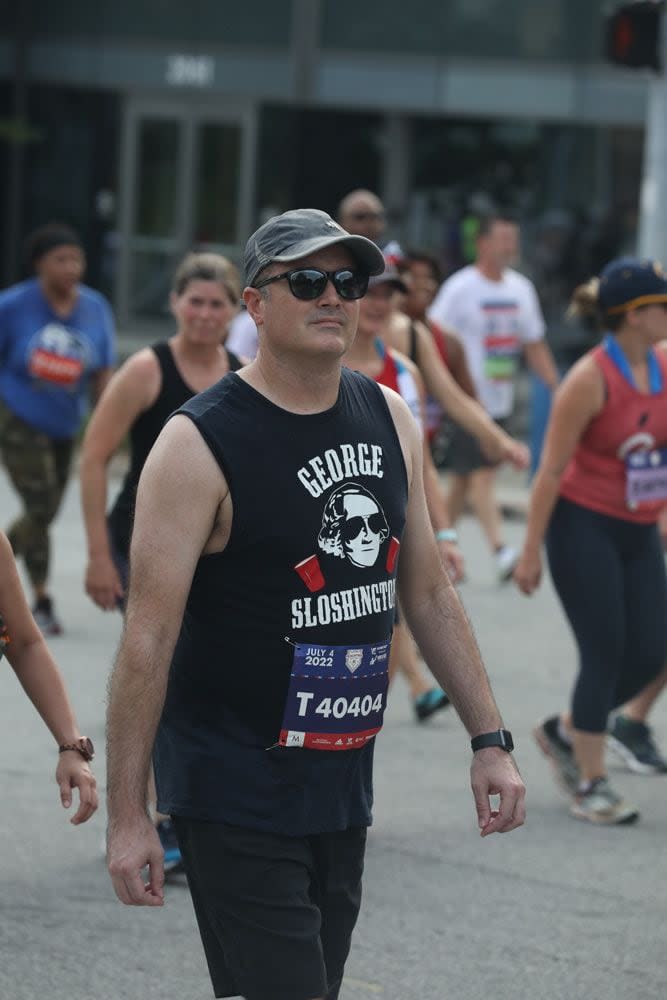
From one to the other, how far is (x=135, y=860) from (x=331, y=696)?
46 centimetres

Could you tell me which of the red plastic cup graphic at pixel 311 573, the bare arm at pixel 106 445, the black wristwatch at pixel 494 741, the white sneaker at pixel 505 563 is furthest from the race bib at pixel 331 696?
the white sneaker at pixel 505 563

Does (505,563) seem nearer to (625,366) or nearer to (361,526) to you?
(625,366)

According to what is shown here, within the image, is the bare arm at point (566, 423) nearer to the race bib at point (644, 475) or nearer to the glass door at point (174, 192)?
the race bib at point (644, 475)

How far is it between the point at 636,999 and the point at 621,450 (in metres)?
2.17

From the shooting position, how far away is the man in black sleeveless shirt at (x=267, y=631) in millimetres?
3510

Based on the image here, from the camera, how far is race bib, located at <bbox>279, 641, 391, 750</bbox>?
360 cm

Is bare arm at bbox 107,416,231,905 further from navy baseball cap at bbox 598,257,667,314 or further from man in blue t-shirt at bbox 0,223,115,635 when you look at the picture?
man in blue t-shirt at bbox 0,223,115,635

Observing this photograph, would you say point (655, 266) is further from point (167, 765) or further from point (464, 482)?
point (464, 482)

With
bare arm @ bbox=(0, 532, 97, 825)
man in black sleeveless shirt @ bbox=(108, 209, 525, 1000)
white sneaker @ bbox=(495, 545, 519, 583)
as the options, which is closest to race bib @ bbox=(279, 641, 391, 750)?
man in black sleeveless shirt @ bbox=(108, 209, 525, 1000)

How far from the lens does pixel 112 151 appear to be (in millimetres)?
27078

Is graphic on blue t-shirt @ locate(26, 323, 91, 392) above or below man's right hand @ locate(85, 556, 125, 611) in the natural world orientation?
above

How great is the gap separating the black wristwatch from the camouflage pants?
624cm

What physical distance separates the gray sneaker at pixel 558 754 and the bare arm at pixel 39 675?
3251mm

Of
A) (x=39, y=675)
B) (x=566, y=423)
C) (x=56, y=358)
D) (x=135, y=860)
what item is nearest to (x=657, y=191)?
(x=56, y=358)
